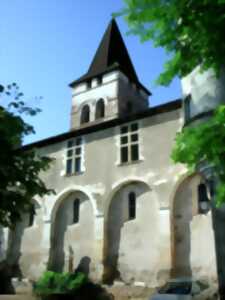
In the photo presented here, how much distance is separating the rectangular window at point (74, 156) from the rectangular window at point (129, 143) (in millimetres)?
2972

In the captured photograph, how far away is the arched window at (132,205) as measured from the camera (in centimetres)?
1956

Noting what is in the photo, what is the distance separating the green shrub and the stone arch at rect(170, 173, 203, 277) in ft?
15.6

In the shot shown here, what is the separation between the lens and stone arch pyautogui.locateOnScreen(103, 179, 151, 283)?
1902 cm

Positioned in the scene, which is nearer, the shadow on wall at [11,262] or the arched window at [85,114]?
the shadow on wall at [11,262]

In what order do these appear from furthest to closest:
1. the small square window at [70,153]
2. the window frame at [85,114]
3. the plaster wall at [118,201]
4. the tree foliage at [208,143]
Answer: the window frame at [85,114] → the small square window at [70,153] → the plaster wall at [118,201] → the tree foliage at [208,143]

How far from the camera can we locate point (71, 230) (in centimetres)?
2138

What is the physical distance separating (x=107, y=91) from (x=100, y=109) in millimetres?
1900

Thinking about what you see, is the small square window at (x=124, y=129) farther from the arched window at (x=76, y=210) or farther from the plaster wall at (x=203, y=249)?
the plaster wall at (x=203, y=249)

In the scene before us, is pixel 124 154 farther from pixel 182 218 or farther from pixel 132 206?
pixel 182 218

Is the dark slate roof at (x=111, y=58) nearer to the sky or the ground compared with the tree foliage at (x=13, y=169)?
nearer to the sky

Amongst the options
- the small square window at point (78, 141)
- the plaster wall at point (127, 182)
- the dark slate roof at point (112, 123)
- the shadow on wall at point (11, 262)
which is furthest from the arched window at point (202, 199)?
the shadow on wall at point (11, 262)

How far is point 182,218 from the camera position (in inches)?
699

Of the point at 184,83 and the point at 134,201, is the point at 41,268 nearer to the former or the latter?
the point at 134,201

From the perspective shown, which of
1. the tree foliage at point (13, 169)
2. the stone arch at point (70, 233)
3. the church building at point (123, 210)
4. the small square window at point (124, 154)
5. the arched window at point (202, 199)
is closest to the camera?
the tree foliage at point (13, 169)
